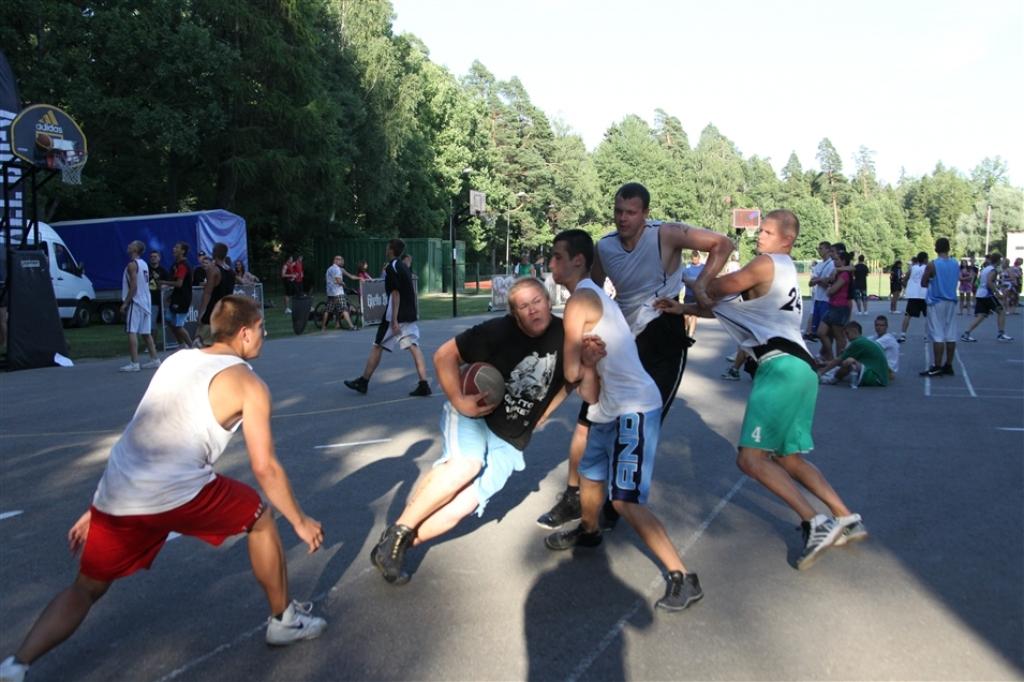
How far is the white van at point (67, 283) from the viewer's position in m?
→ 23.3

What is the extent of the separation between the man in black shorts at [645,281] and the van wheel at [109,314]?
76.3 ft

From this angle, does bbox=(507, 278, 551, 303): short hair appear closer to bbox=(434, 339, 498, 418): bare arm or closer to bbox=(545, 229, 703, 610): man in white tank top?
bbox=(545, 229, 703, 610): man in white tank top

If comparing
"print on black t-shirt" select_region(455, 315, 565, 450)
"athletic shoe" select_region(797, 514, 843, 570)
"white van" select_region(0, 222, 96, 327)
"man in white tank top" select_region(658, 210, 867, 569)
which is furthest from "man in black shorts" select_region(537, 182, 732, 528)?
"white van" select_region(0, 222, 96, 327)

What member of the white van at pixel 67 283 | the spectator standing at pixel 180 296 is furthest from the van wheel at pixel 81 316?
the spectator standing at pixel 180 296

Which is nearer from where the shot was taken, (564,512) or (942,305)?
(564,512)

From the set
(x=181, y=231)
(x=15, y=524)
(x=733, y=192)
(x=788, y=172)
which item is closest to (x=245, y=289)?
(x=181, y=231)

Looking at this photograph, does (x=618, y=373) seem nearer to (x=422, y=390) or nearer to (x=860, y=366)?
(x=422, y=390)

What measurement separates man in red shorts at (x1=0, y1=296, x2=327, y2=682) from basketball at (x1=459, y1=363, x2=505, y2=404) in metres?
1.12

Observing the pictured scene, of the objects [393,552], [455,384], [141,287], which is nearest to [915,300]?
[141,287]

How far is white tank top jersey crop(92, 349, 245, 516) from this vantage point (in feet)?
11.2

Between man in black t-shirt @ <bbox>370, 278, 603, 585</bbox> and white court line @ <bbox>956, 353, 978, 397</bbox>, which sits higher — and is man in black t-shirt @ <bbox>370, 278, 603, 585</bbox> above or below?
above

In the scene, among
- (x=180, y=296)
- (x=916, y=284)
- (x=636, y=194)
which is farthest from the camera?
(x=916, y=284)

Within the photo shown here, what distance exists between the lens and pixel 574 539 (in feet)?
17.0

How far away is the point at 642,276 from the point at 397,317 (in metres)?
5.76
